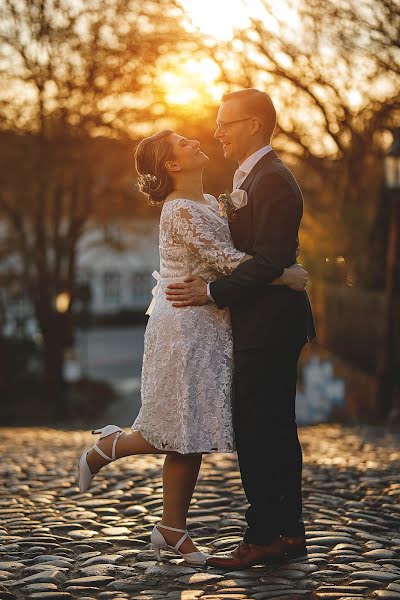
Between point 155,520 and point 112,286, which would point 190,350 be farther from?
point 112,286

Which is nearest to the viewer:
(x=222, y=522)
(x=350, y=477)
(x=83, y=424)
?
(x=222, y=522)

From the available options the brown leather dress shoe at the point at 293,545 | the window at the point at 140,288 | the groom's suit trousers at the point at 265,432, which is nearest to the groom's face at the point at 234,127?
the groom's suit trousers at the point at 265,432

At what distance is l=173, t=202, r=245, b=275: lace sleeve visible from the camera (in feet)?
17.8

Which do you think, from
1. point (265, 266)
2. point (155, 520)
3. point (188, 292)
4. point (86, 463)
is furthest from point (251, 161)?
point (155, 520)

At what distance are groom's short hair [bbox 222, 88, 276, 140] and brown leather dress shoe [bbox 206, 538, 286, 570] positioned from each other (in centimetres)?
187

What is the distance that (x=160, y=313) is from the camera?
5.62 metres

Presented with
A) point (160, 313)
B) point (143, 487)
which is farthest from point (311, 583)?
point (143, 487)

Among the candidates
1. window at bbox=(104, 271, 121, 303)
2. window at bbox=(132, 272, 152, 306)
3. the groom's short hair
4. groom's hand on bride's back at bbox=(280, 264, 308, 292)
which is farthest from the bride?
window at bbox=(132, 272, 152, 306)

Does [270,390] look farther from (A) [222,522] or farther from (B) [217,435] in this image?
(A) [222,522]

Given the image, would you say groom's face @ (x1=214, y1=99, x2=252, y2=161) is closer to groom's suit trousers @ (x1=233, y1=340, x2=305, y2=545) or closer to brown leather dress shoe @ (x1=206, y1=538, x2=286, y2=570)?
groom's suit trousers @ (x1=233, y1=340, x2=305, y2=545)

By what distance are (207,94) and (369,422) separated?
17.7 ft

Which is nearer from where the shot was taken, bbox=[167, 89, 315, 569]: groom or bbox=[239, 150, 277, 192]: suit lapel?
bbox=[167, 89, 315, 569]: groom

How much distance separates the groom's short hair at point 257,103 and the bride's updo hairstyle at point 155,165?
0.35m

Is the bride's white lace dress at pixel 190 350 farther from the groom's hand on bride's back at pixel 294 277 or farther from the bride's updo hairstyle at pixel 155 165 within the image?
the groom's hand on bride's back at pixel 294 277
